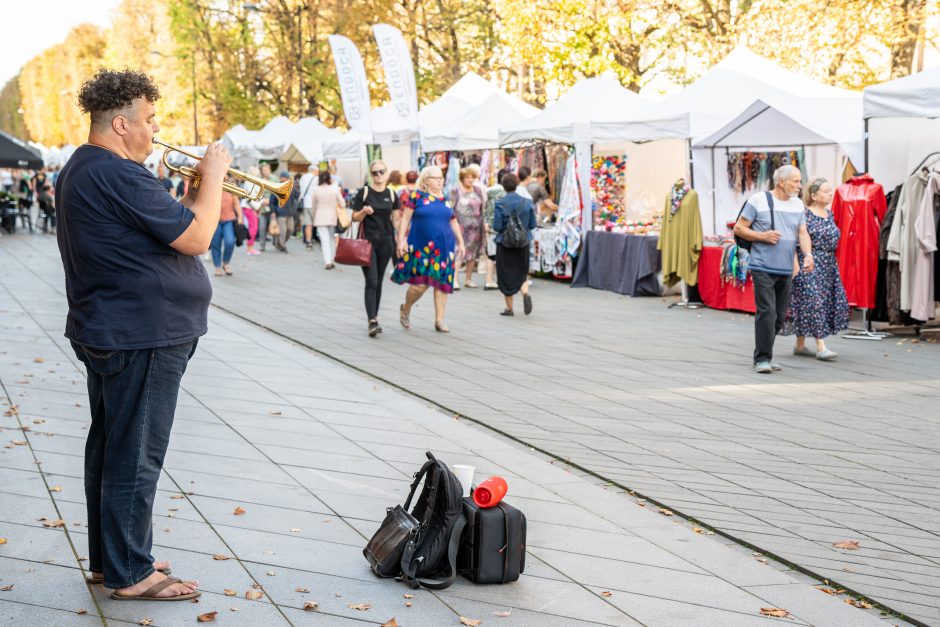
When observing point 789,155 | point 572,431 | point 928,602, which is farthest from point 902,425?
point 789,155

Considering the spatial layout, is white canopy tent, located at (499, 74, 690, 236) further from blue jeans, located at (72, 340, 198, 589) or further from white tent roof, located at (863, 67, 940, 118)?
blue jeans, located at (72, 340, 198, 589)

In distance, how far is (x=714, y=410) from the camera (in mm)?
7973

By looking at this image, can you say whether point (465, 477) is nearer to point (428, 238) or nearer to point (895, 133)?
point (428, 238)

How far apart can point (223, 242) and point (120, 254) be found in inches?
613

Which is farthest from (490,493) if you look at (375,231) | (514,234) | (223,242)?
(223,242)

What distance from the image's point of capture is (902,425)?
296 inches

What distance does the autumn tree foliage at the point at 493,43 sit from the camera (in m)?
21.7

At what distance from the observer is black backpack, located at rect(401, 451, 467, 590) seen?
4277mm

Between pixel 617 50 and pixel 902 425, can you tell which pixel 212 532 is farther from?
pixel 617 50

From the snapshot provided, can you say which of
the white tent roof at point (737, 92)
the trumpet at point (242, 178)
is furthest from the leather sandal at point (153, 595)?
the white tent roof at point (737, 92)

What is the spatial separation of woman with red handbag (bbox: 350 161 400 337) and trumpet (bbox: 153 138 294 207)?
6.97 m

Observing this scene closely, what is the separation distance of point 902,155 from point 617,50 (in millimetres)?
14762

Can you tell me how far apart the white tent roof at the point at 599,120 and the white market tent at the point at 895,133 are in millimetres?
3230

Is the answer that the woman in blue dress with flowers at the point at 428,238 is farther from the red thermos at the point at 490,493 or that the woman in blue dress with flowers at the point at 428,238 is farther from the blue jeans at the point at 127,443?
the blue jeans at the point at 127,443
